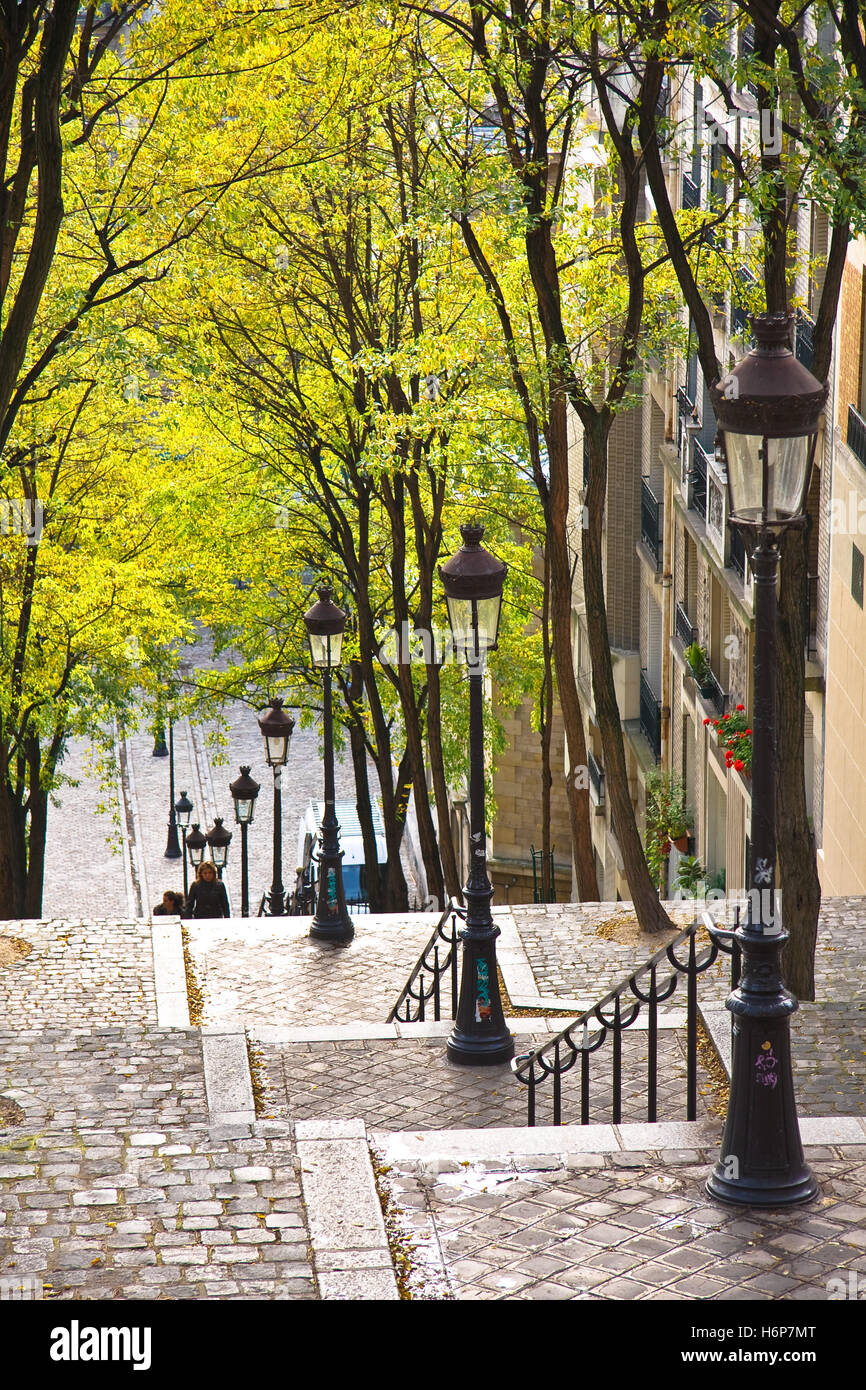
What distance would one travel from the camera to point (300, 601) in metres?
29.1

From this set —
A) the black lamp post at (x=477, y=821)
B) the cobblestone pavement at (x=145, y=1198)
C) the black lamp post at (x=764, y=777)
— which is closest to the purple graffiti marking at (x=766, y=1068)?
the black lamp post at (x=764, y=777)

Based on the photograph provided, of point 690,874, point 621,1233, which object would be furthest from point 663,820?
point 621,1233

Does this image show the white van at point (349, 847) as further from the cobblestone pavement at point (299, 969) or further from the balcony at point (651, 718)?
the cobblestone pavement at point (299, 969)

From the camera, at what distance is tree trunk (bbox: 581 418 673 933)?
16125mm

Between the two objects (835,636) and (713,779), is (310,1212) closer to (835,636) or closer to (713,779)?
(835,636)

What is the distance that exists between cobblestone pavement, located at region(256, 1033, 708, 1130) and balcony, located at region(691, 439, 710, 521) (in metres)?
13.6

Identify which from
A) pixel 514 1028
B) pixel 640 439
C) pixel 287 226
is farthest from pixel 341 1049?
pixel 640 439

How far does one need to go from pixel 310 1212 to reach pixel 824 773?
41.1 feet

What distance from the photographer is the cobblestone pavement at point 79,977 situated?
45.2 feet

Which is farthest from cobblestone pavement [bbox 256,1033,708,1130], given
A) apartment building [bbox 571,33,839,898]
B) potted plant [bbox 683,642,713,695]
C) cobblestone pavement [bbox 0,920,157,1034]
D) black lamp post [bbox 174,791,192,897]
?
black lamp post [bbox 174,791,192,897]

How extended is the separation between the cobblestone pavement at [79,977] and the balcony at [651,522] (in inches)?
569

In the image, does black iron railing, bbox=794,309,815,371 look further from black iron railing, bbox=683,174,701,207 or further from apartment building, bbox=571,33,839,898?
black iron railing, bbox=683,174,701,207

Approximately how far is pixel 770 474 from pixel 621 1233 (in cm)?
333

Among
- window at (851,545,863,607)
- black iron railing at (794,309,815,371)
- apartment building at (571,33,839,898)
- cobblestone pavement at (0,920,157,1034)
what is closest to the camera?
cobblestone pavement at (0,920,157,1034)
